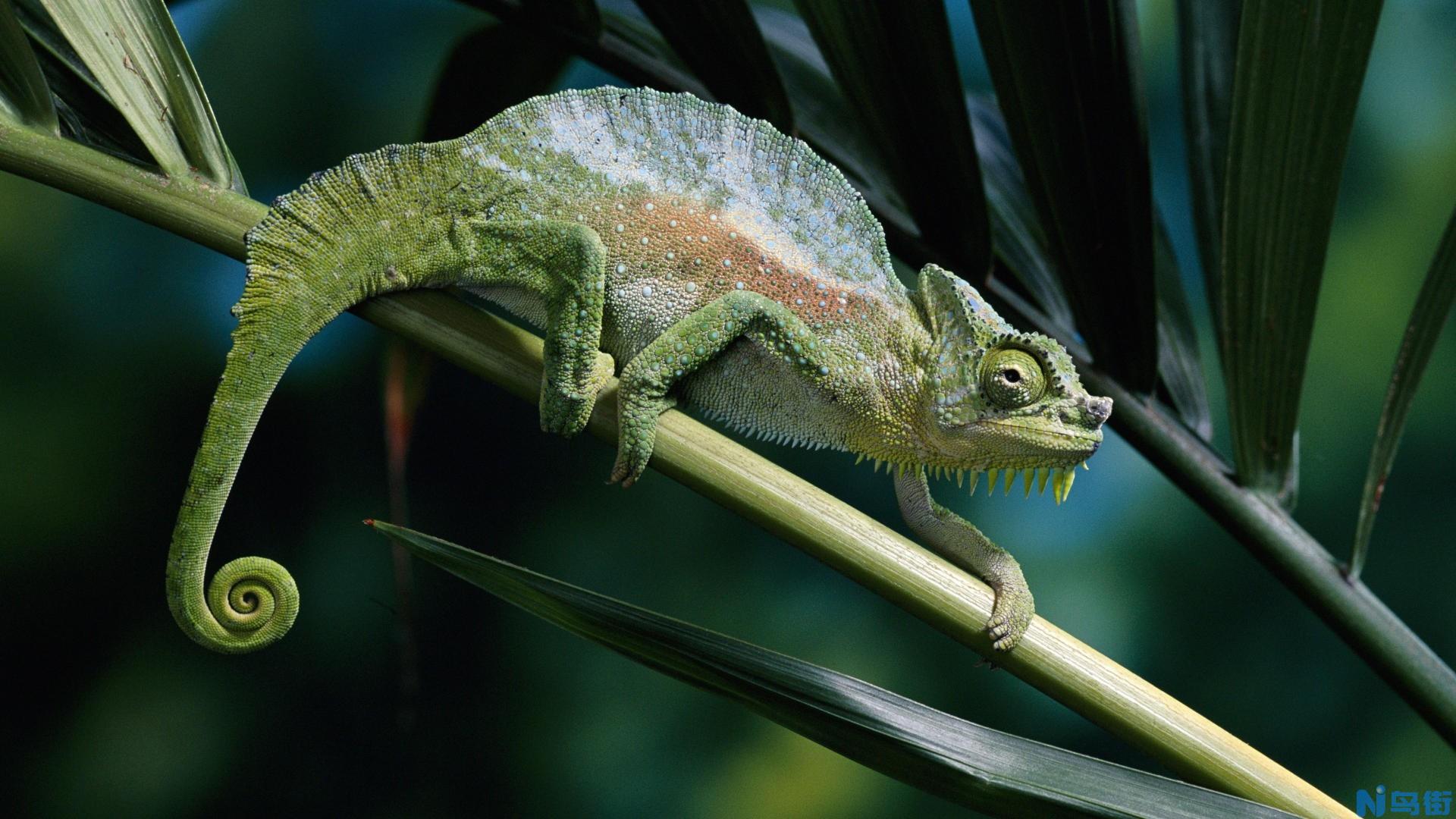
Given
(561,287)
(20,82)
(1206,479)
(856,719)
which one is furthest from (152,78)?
(1206,479)

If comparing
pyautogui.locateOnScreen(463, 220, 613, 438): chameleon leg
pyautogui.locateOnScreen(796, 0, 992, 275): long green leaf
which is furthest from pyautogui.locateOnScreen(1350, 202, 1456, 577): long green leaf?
pyautogui.locateOnScreen(463, 220, 613, 438): chameleon leg

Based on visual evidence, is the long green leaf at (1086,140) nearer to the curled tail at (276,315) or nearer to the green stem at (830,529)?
the green stem at (830,529)

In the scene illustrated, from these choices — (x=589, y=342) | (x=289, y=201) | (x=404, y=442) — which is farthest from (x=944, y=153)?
(x=404, y=442)

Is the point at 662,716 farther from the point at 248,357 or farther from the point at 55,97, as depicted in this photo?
the point at 55,97

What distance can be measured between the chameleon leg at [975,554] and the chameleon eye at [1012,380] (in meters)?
0.20

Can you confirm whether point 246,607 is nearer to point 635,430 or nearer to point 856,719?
point 635,430

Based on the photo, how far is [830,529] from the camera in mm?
1095

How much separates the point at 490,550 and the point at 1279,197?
6.19ft

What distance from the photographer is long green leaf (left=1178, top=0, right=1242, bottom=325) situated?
1923 mm

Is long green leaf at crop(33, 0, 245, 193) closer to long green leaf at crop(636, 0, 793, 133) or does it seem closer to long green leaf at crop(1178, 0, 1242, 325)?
long green leaf at crop(636, 0, 793, 133)

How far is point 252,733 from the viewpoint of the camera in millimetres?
2393

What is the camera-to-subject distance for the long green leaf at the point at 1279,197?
4.42ft

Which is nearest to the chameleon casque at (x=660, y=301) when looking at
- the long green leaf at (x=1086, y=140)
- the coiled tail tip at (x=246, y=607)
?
the coiled tail tip at (x=246, y=607)

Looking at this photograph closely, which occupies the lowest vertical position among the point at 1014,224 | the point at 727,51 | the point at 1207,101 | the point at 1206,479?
the point at 1206,479
